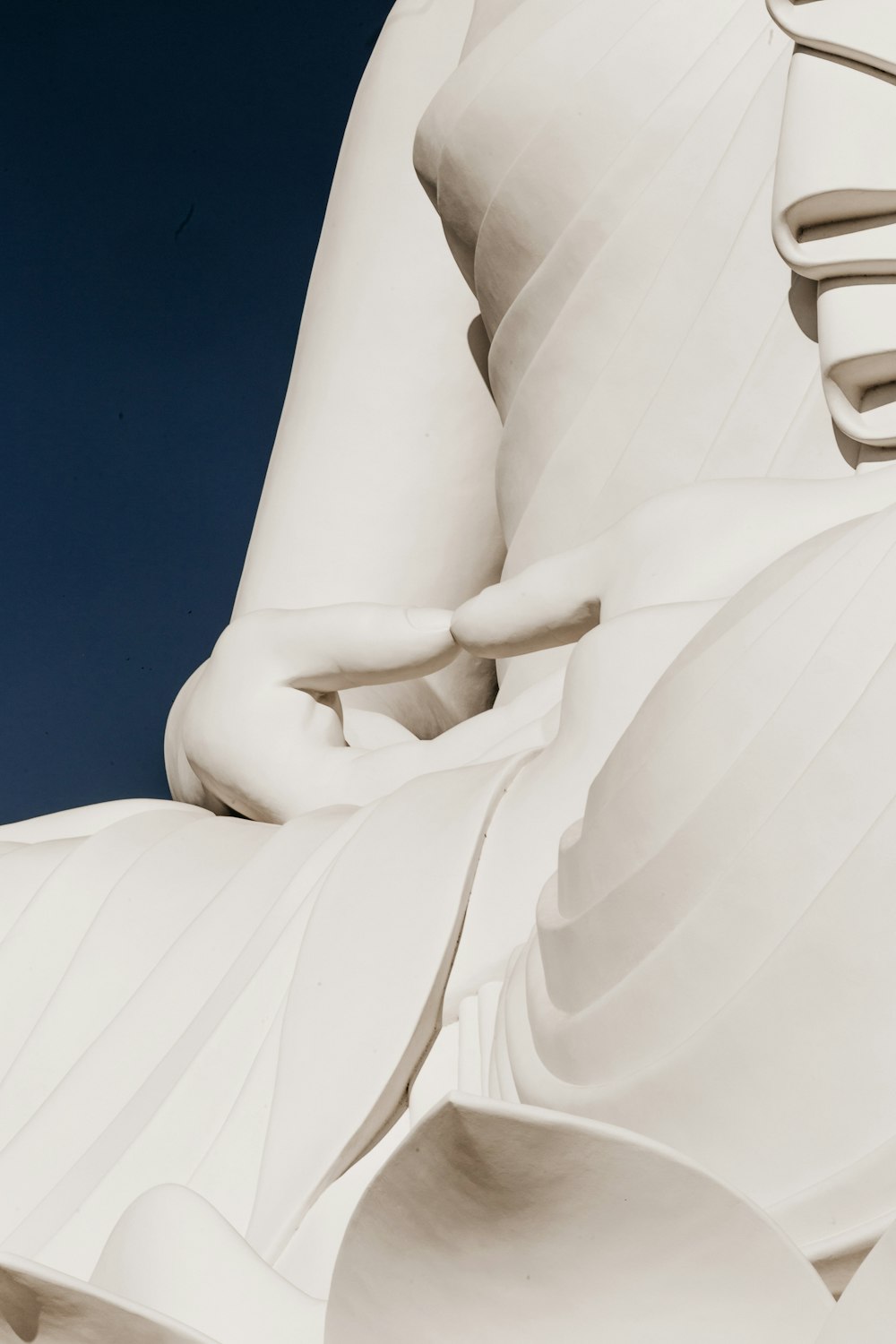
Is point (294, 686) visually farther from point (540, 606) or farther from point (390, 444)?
point (390, 444)

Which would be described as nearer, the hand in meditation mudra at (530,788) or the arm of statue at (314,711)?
the hand in meditation mudra at (530,788)

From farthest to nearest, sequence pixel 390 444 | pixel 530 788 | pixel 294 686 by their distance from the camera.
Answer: pixel 390 444, pixel 294 686, pixel 530 788

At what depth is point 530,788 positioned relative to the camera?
1.07 m

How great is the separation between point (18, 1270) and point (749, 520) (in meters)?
0.69

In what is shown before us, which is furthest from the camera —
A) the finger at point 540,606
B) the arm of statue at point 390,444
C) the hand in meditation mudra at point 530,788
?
the arm of statue at point 390,444

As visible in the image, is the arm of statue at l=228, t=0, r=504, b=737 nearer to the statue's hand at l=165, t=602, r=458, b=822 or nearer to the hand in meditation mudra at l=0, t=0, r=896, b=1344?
the hand in meditation mudra at l=0, t=0, r=896, b=1344

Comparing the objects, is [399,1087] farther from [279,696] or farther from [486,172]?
[486,172]

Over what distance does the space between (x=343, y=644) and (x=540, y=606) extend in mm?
161

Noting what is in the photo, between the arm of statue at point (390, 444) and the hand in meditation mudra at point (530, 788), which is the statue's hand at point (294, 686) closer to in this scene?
the hand in meditation mudra at point (530, 788)

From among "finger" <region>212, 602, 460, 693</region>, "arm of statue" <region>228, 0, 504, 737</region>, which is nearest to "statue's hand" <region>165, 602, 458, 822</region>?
"finger" <region>212, 602, 460, 693</region>

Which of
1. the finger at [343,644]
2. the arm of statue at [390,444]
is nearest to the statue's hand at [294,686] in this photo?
the finger at [343,644]

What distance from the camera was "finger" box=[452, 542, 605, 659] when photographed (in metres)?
1.21

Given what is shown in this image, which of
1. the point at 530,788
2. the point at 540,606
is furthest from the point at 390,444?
the point at 530,788

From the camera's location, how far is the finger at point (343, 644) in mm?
1281
